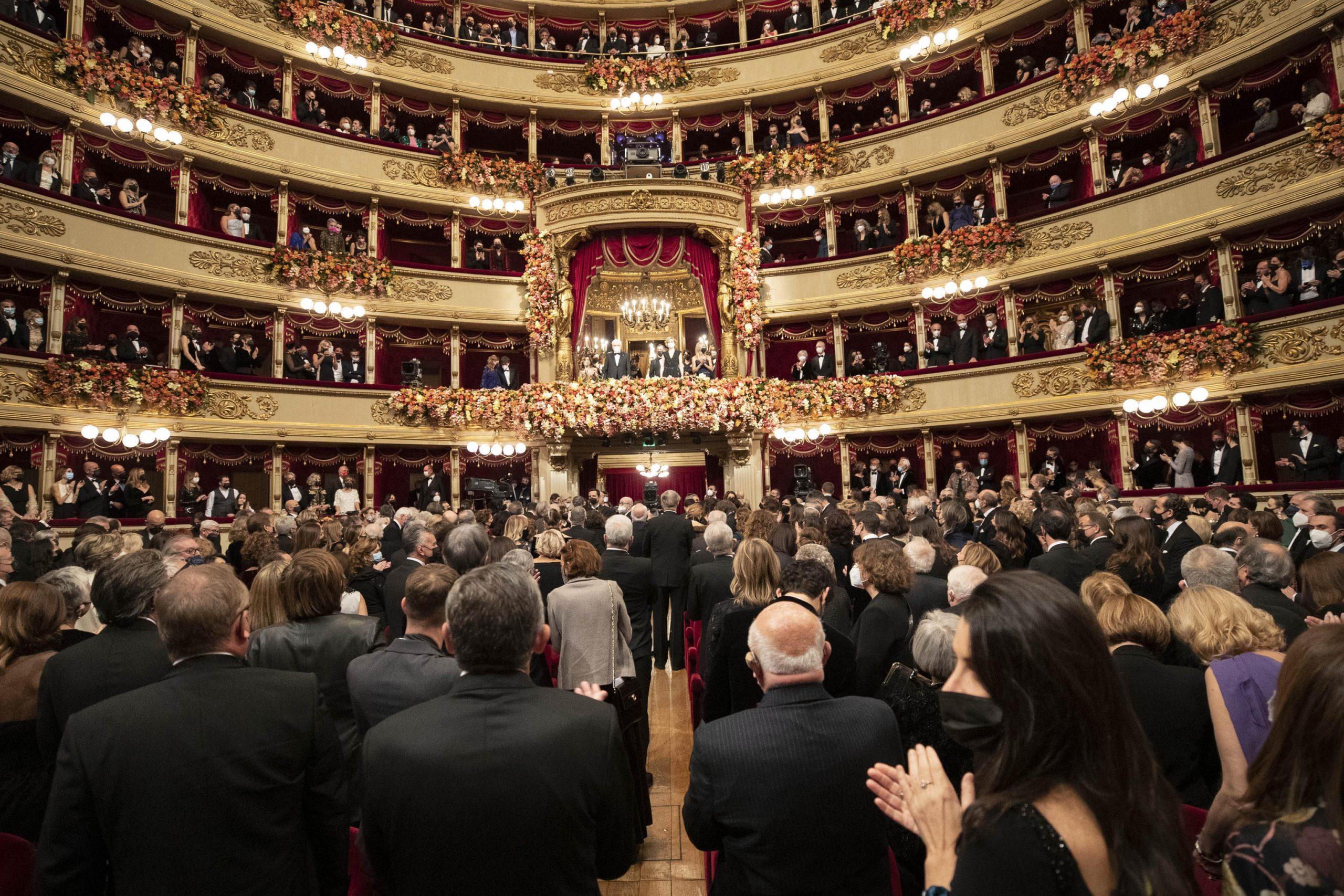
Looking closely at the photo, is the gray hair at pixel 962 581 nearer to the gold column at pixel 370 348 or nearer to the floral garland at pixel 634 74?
the gold column at pixel 370 348

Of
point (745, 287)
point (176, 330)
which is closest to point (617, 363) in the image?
point (745, 287)

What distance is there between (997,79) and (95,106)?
19259 millimetres

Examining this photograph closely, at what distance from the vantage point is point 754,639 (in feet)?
7.07

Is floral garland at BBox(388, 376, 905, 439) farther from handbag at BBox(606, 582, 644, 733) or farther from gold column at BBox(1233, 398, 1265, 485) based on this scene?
handbag at BBox(606, 582, 644, 733)

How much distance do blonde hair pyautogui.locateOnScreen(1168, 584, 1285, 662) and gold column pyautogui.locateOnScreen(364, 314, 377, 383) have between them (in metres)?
16.9

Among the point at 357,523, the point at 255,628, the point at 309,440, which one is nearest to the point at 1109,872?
the point at 255,628

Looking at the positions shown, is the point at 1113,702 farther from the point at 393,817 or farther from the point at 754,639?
the point at 393,817

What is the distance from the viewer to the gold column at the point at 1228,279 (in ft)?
41.8

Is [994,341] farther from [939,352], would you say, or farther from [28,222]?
[28,222]

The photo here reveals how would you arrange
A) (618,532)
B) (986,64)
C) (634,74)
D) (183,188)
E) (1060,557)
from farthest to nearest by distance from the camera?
(634,74)
(986,64)
(183,188)
(618,532)
(1060,557)

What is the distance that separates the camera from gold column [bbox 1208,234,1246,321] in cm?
1273

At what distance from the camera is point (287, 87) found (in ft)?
54.5

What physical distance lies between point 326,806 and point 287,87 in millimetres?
18943

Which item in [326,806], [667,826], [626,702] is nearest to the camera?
[326,806]
